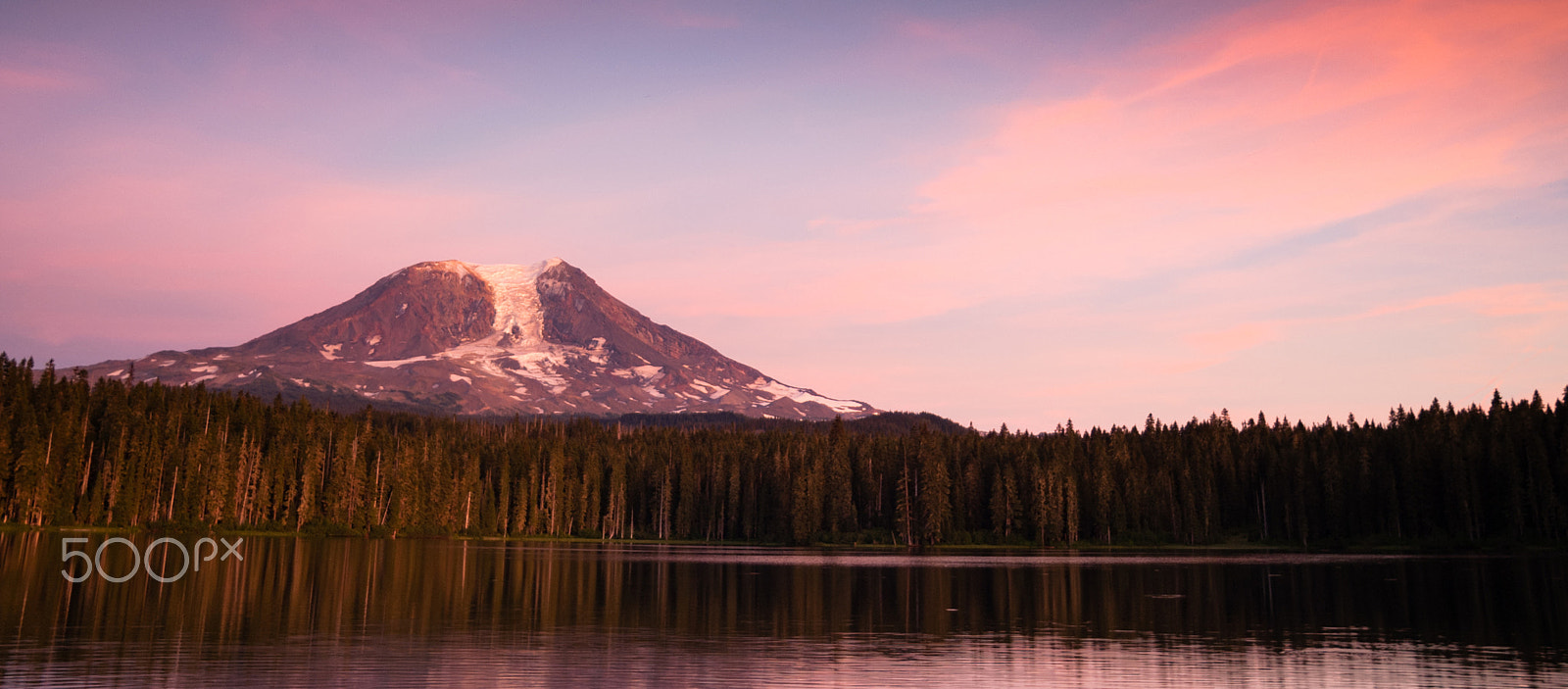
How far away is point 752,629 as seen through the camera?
42.8 meters

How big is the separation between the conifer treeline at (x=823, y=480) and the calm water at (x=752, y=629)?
5607 centimetres

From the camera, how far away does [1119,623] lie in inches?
1834

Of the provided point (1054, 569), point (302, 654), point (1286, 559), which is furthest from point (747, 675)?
point (1286, 559)

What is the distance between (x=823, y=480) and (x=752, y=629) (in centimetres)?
13830

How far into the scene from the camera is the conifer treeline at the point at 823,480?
12862 centimetres

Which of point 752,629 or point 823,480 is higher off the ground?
point 823,480

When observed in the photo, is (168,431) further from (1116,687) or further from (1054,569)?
(1116,687)

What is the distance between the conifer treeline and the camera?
129m

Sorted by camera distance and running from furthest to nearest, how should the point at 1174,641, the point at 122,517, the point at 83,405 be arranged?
the point at 83,405 < the point at 122,517 < the point at 1174,641

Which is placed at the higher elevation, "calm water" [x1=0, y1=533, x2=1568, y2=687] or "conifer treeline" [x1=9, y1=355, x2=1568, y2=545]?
"conifer treeline" [x1=9, y1=355, x2=1568, y2=545]

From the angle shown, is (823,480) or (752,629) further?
(823,480)

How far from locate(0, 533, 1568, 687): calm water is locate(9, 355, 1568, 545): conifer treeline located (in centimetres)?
5607

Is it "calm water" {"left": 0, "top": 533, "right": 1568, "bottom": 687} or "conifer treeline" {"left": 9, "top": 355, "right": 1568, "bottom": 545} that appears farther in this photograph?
"conifer treeline" {"left": 9, "top": 355, "right": 1568, "bottom": 545}

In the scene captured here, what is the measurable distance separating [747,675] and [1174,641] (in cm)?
1819
